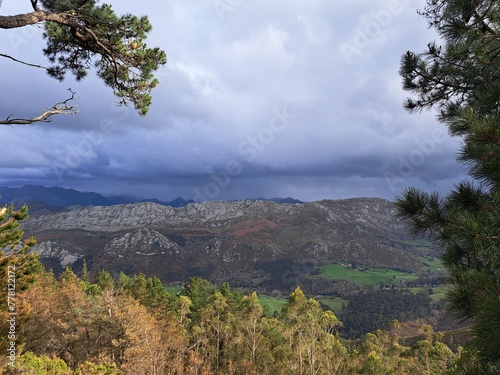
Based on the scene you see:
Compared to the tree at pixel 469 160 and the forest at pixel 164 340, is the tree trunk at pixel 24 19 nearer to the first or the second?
the tree at pixel 469 160

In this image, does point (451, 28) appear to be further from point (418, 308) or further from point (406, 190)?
point (418, 308)

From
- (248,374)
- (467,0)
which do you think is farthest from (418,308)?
(467,0)

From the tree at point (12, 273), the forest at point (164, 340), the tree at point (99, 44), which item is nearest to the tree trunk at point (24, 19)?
the tree at point (99, 44)

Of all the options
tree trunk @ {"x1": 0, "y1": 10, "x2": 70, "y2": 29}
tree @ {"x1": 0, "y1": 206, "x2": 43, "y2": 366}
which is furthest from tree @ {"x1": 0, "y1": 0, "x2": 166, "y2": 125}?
tree @ {"x1": 0, "y1": 206, "x2": 43, "y2": 366}

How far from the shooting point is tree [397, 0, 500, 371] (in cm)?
399

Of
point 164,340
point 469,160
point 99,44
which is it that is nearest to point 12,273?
point 99,44

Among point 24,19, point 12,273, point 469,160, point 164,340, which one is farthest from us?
point 164,340

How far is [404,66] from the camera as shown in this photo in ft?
33.5

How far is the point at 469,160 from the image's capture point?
5004mm

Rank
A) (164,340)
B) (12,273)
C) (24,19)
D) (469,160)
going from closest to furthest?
(469,160), (24,19), (12,273), (164,340)

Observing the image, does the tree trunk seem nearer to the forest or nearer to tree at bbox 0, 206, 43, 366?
tree at bbox 0, 206, 43, 366

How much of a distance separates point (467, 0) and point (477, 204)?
4.86 m

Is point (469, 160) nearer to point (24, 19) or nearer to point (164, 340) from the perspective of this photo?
point (24, 19)

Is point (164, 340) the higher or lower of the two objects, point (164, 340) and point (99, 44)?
the lower
